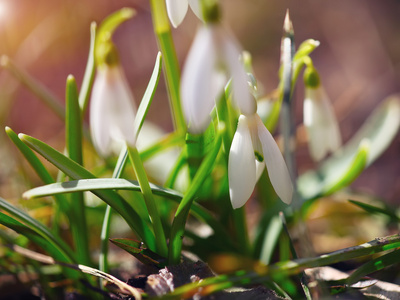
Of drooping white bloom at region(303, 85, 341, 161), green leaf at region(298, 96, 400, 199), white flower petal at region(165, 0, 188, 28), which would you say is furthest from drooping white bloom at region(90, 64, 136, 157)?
green leaf at region(298, 96, 400, 199)

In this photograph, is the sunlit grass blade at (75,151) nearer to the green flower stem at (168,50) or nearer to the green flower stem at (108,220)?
the green flower stem at (108,220)

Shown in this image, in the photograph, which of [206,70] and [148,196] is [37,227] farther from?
[206,70]

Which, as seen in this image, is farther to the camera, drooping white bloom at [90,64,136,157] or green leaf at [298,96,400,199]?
green leaf at [298,96,400,199]

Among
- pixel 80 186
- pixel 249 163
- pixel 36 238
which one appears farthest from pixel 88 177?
pixel 249 163

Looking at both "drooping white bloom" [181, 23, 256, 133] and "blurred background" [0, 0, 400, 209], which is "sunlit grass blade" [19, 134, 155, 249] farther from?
"blurred background" [0, 0, 400, 209]

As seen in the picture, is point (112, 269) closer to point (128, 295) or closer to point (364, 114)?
point (128, 295)
